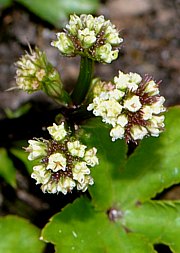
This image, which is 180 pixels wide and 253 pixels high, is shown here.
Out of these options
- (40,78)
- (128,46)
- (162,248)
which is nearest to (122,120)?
(40,78)

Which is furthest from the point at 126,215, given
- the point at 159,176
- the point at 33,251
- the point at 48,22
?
the point at 48,22

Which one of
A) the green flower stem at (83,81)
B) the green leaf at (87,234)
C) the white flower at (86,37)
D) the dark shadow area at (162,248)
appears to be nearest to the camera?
the white flower at (86,37)

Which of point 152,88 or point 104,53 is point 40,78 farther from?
point 152,88

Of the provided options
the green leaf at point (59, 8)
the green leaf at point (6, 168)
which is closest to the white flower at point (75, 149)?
the green leaf at point (6, 168)

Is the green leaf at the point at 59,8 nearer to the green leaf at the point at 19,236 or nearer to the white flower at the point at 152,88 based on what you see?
the green leaf at the point at 19,236

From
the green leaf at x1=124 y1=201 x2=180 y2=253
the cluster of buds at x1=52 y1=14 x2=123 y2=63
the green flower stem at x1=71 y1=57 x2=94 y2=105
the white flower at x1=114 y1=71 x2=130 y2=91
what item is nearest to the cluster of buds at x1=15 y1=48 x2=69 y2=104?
the green flower stem at x1=71 y1=57 x2=94 y2=105

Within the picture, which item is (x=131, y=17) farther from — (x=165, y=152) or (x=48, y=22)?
→ (x=165, y=152)

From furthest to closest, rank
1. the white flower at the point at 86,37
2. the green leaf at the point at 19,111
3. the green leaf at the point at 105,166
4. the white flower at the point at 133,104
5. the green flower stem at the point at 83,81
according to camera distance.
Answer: the green leaf at the point at 19,111
the green leaf at the point at 105,166
the green flower stem at the point at 83,81
the white flower at the point at 86,37
the white flower at the point at 133,104
